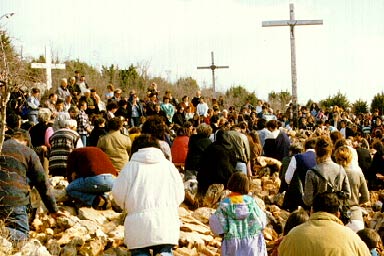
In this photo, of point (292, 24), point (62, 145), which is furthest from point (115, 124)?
point (292, 24)

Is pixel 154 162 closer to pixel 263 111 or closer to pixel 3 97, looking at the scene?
pixel 3 97

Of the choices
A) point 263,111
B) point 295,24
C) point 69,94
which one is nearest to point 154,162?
point 69,94

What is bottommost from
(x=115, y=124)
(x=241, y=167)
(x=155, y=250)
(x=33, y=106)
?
(x=155, y=250)

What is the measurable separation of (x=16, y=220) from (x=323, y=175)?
3724 mm

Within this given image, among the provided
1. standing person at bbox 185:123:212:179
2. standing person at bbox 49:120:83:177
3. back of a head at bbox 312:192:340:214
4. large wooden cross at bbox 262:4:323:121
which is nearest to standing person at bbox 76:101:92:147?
standing person at bbox 49:120:83:177

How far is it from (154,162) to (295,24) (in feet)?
78.1

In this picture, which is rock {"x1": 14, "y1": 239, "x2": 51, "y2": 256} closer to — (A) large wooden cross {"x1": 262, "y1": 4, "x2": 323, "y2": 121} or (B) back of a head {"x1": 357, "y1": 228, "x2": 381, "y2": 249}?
(B) back of a head {"x1": 357, "y1": 228, "x2": 381, "y2": 249}

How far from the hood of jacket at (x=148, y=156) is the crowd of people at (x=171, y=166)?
0.01 m

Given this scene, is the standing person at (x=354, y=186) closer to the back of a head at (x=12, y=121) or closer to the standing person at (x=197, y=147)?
the standing person at (x=197, y=147)

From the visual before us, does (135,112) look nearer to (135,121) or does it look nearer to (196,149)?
(135,121)

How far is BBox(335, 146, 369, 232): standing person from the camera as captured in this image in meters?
8.59

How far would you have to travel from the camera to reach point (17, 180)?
8289 millimetres

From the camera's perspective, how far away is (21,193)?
838 centimetres

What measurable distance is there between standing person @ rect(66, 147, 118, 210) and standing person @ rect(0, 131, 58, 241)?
76.6 inches
